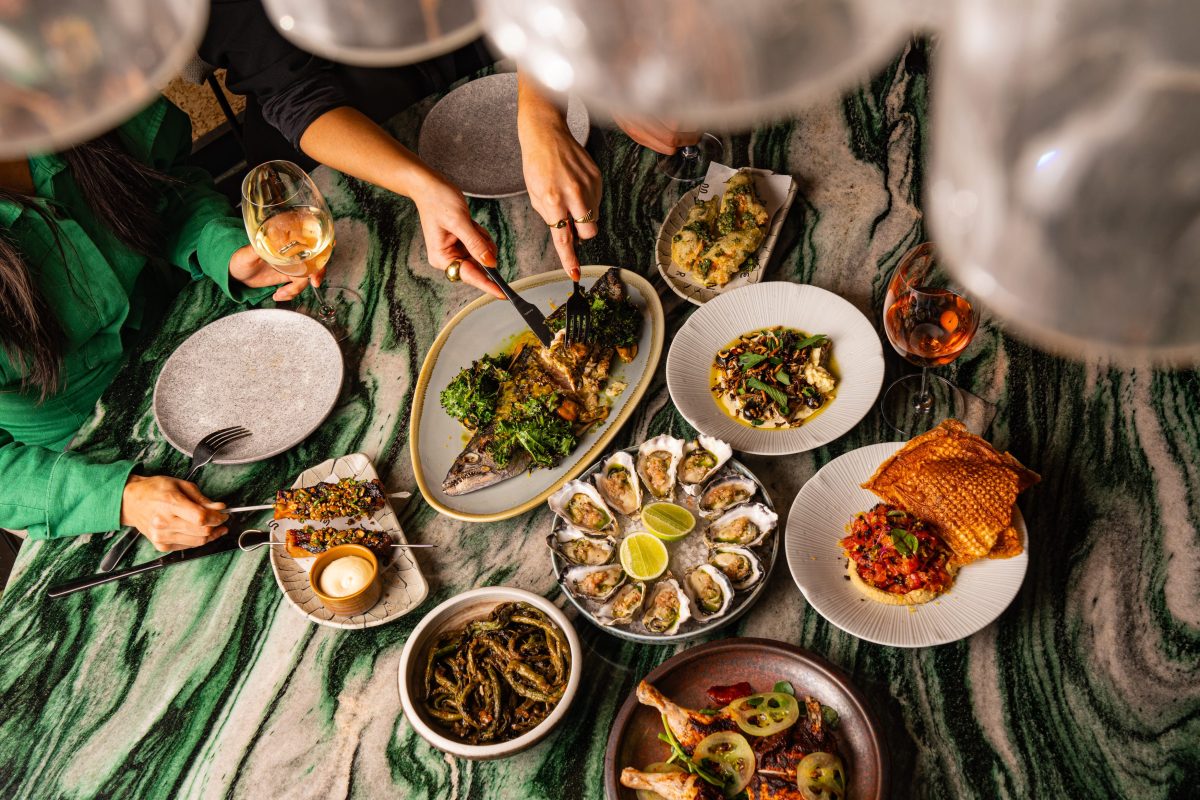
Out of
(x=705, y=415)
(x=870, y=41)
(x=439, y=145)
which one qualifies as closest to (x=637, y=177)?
(x=439, y=145)

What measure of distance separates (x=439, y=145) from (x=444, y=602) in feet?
4.40

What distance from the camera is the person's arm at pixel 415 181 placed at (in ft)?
6.88

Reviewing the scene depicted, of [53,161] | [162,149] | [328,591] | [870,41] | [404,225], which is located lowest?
[328,591]

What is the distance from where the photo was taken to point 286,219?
198 centimetres

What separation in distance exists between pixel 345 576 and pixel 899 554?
1037 mm

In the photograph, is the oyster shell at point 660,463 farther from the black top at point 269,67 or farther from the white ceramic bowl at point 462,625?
the black top at point 269,67

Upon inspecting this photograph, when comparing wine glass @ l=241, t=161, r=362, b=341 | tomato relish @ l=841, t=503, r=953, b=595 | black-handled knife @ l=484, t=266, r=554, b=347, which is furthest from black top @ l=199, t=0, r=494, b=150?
tomato relish @ l=841, t=503, r=953, b=595

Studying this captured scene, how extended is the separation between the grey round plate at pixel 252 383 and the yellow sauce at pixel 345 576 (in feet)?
1.20

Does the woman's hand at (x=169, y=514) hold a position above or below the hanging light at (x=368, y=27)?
below

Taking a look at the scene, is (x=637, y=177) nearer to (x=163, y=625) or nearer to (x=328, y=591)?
(x=328, y=591)

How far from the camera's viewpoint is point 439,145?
2.40 meters

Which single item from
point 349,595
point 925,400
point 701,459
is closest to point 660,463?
point 701,459

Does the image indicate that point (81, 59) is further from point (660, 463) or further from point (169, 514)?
point (169, 514)

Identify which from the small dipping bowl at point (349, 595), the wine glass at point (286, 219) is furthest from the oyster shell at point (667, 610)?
the wine glass at point (286, 219)
